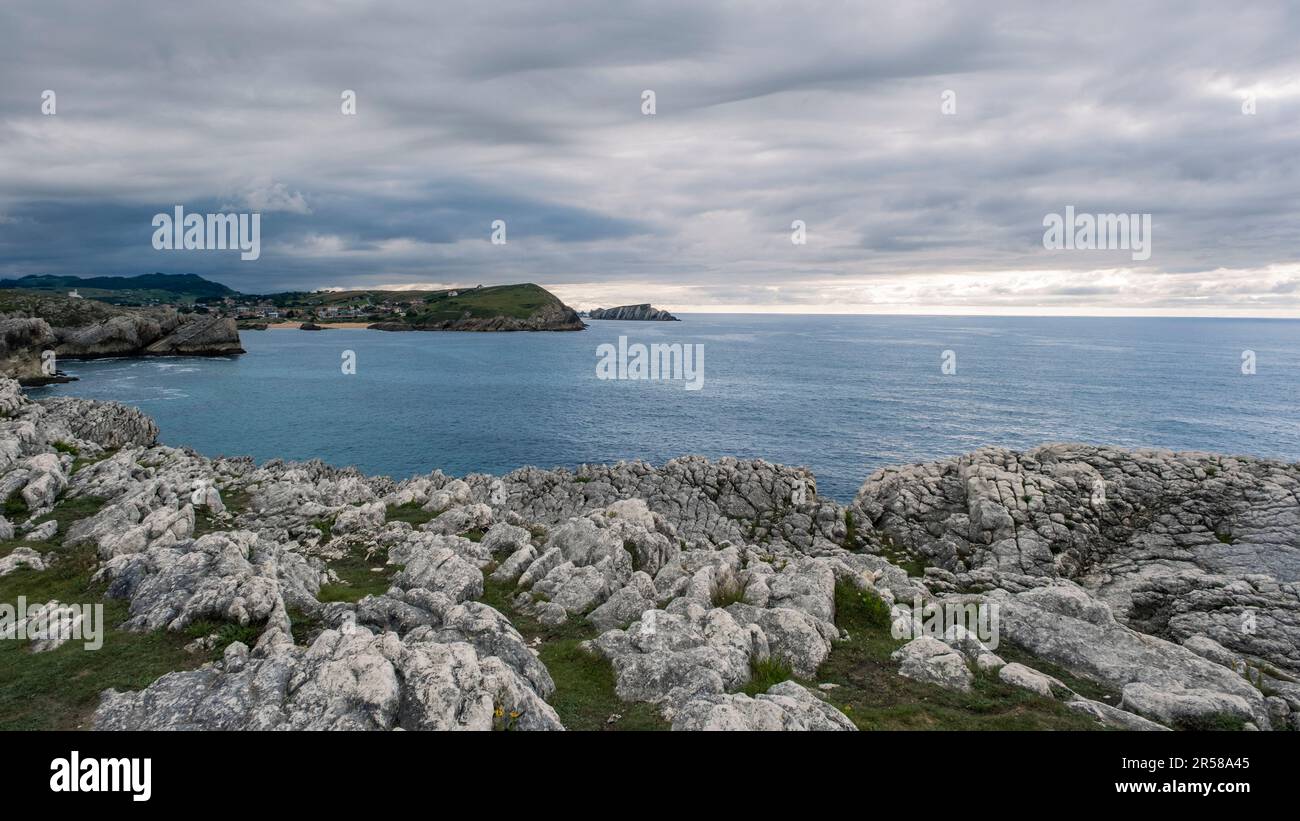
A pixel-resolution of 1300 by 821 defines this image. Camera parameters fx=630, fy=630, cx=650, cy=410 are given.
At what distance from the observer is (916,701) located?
17.2 meters

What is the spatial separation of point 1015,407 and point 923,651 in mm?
120045

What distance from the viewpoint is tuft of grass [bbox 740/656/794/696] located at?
17.4m

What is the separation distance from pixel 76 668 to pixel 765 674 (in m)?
18.7

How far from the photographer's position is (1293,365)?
188 m

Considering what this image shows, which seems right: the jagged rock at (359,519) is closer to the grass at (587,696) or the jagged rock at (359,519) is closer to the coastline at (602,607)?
the coastline at (602,607)

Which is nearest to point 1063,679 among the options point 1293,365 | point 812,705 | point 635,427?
point 812,705

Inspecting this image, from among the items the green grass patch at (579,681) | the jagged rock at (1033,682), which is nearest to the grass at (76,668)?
the green grass patch at (579,681)

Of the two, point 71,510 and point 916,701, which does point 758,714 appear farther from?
point 71,510

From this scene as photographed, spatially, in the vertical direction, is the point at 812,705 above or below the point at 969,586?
above

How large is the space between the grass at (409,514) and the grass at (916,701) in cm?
2413

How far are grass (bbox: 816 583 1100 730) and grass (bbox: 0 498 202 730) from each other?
1812 centimetres
